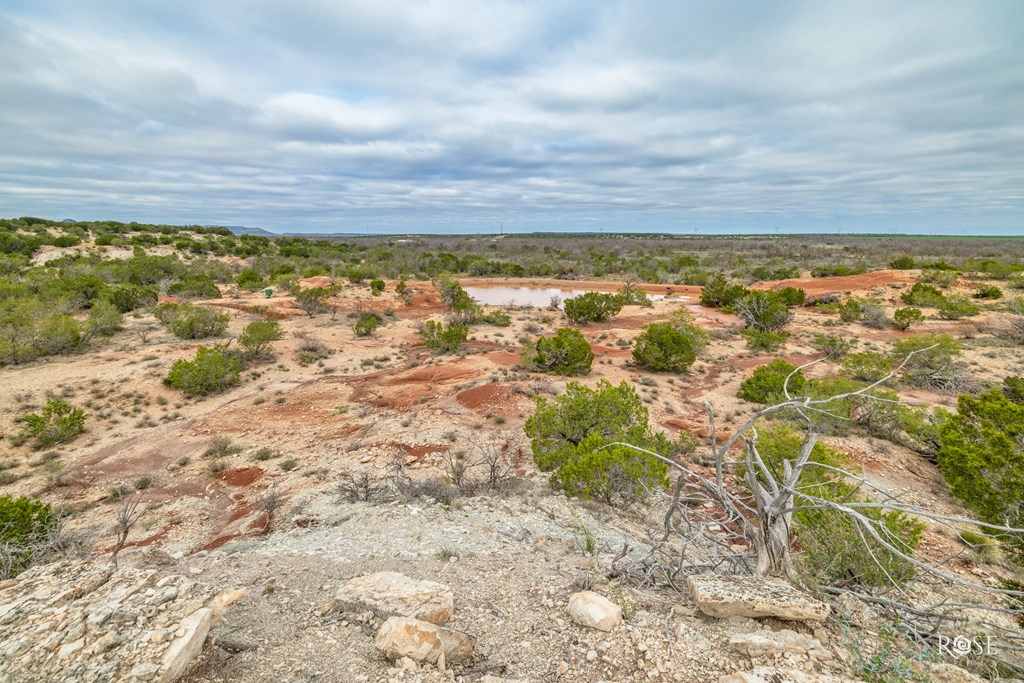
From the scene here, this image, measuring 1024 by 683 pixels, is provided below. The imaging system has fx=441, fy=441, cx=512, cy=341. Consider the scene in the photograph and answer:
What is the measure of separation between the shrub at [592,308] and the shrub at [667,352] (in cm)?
774

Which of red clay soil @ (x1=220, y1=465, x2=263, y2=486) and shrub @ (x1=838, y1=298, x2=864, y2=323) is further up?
shrub @ (x1=838, y1=298, x2=864, y2=323)

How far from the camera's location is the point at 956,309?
20.6 m

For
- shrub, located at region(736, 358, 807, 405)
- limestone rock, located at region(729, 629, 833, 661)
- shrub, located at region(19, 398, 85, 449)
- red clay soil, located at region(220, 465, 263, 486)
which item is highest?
limestone rock, located at region(729, 629, 833, 661)

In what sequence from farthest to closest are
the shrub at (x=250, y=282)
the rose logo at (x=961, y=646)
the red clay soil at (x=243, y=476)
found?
the shrub at (x=250, y=282) < the red clay soil at (x=243, y=476) < the rose logo at (x=961, y=646)

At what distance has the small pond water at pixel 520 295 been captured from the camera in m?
31.4

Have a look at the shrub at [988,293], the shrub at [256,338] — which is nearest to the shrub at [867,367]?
the shrub at [256,338]

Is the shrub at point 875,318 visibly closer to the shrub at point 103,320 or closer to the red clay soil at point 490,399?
the red clay soil at point 490,399

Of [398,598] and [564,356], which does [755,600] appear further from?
[564,356]

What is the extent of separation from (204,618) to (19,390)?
1384 centimetres

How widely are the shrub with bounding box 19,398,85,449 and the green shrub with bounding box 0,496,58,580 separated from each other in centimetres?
544

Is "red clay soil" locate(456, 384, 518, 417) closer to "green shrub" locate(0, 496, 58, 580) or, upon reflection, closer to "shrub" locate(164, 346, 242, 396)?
"shrub" locate(164, 346, 242, 396)

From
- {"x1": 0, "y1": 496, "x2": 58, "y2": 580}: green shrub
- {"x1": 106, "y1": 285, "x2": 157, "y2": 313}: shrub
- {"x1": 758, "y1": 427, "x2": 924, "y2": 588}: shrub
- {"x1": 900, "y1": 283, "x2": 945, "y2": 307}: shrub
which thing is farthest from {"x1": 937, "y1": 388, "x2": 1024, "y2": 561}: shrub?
{"x1": 106, "y1": 285, "x2": 157, "y2": 313}: shrub

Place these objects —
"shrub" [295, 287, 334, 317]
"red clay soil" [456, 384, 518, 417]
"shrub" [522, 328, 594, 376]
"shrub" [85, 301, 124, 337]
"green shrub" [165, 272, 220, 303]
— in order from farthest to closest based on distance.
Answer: "green shrub" [165, 272, 220, 303], "shrub" [295, 287, 334, 317], "shrub" [85, 301, 124, 337], "shrub" [522, 328, 594, 376], "red clay soil" [456, 384, 518, 417]

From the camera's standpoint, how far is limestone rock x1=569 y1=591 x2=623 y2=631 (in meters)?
3.19
